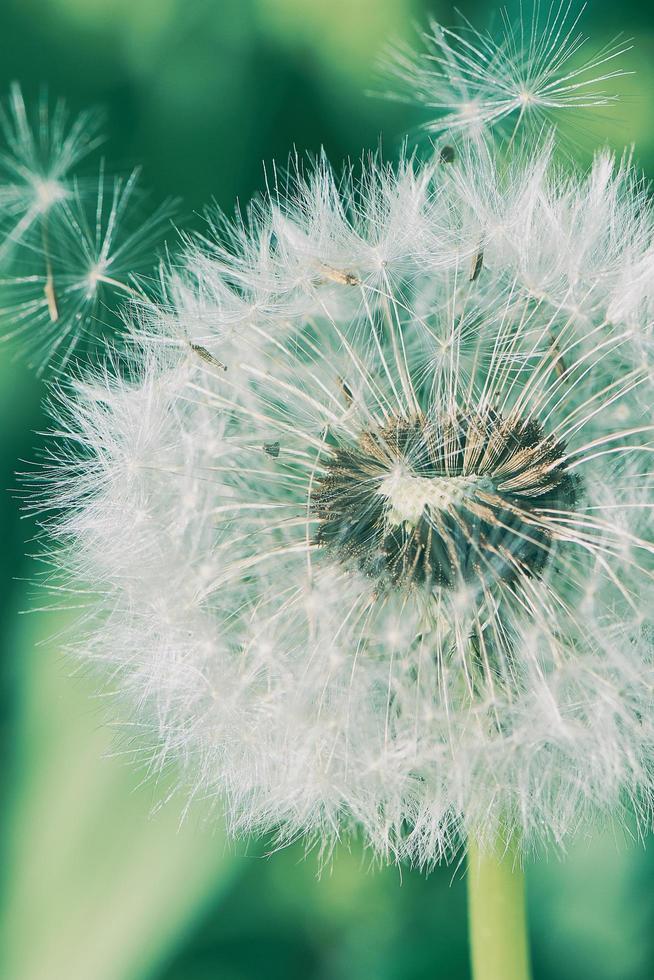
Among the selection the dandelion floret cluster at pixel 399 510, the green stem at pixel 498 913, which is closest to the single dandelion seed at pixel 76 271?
the dandelion floret cluster at pixel 399 510

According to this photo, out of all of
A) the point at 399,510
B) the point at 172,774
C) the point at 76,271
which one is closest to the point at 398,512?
the point at 399,510

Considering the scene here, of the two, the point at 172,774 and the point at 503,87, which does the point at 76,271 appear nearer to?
the point at 503,87

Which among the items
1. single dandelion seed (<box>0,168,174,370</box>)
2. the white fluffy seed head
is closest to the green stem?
the white fluffy seed head

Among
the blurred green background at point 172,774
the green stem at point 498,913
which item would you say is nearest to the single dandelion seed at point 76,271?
the blurred green background at point 172,774

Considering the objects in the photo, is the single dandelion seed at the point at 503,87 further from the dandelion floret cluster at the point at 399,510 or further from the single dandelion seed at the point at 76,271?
the single dandelion seed at the point at 76,271

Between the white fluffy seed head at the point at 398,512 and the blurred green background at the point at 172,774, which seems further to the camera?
the blurred green background at the point at 172,774

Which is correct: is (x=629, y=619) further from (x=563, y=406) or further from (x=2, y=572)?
(x=2, y=572)

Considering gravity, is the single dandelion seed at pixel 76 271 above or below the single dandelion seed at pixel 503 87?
below

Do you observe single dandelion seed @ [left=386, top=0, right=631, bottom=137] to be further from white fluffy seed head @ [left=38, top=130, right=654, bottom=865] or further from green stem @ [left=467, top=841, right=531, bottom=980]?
green stem @ [left=467, top=841, right=531, bottom=980]
